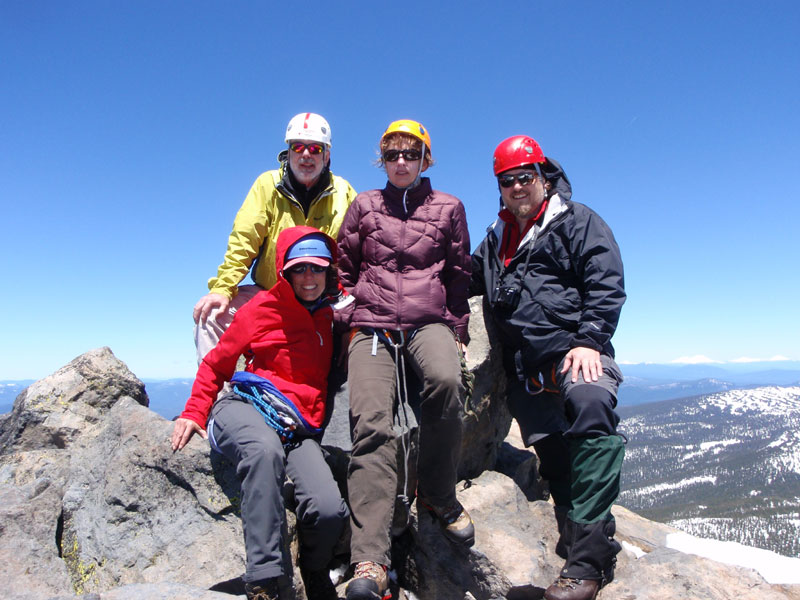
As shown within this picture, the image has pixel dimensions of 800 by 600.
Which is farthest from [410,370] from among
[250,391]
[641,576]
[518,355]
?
[641,576]

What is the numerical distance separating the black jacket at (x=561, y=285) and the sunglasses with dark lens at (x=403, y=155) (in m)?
2.01

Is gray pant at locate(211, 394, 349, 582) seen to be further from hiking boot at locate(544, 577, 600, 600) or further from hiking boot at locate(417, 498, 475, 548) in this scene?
hiking boot at locate(544, 577, 600, 600)

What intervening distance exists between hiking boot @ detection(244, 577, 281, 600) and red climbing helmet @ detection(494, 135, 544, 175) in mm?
6029

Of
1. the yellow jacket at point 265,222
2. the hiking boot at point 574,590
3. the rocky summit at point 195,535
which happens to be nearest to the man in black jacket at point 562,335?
the hiking boot at point 574,590

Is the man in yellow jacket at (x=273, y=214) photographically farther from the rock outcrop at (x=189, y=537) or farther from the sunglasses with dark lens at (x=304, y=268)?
the rock outcrop at (x=189, y=537)

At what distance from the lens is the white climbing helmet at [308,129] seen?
8055 millimetres

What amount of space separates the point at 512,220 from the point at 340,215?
2.83 meters

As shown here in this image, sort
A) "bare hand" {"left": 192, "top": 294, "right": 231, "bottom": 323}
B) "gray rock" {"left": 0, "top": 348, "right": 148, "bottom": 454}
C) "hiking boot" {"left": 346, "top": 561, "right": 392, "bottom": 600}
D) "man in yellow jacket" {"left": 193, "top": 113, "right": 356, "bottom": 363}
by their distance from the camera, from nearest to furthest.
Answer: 1. "hiking boot" {"left": 346, "top": 561, "right": 392, "bottom": 600}
2. "bare hand" {"left": 192, "top": 294, "right": 231, "bottom": 323}
3. "man in yellow jacket" {"left": 193, "top": 113, "right": 356, "bottom": 363}
4. "gray rock" {"left": 0, "top": 348, "right": 148, "bottom": 454}

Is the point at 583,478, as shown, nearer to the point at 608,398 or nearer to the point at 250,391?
the point at 608,398

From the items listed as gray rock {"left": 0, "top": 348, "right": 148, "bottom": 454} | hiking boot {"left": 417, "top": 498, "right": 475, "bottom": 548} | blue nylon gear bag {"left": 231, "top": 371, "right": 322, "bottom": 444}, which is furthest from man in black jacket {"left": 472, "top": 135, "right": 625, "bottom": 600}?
gray rock {"left": 0, "top": 348, "right": 148, "bottom": 454}

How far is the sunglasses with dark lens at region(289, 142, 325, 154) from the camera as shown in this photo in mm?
8078

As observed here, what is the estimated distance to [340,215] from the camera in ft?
27.8

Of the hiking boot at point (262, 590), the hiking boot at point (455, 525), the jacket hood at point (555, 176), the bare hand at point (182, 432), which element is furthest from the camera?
the jacket hood at point (555, 176)

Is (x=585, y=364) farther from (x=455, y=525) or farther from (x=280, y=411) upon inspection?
(x=280, y=411)
